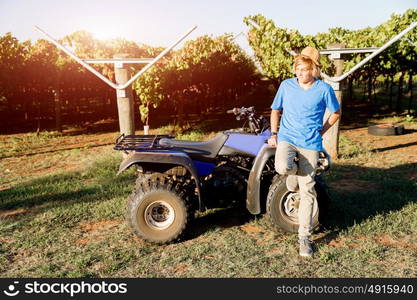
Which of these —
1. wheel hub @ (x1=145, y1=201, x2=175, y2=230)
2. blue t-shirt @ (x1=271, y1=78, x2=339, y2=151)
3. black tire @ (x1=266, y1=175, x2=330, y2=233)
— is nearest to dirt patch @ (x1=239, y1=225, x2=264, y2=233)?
black tire @ (x1=266, y1=175, x2=330, y2=233)

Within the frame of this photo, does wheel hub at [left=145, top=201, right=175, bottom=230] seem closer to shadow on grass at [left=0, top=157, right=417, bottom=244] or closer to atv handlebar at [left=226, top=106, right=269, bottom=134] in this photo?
shadow on grass at [left=0, top=157, right=417, bottom=244]

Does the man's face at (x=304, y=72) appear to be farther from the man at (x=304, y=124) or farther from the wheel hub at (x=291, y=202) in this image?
the wheel hub at (x=291, y=202)

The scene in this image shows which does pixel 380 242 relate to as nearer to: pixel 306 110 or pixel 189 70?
pixel 306 110

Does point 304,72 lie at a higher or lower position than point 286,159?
higher

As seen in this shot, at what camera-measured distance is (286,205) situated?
4.31 m

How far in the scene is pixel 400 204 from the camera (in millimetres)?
5105

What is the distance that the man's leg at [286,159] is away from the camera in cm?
362

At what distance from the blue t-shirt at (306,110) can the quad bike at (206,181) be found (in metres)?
0.53

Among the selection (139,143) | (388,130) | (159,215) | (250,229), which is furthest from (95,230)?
(388,130)

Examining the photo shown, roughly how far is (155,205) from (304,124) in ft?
5.83

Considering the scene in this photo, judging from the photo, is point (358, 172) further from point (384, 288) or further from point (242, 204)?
point (384, 288)

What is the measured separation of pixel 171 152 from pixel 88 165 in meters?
4.55

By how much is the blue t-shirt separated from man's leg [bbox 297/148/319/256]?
0.29 feet

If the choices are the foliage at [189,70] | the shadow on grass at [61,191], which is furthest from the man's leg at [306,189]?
the foliage at [189,70]
